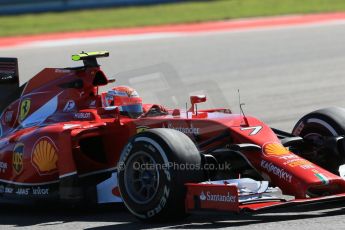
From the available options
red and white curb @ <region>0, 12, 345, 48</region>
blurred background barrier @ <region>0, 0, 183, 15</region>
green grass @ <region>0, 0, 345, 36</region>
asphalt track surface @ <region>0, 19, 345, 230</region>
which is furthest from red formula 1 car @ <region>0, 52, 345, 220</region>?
blurred background barrier @ <region>0, 0, 183, 15</region>

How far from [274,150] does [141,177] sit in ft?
3.55

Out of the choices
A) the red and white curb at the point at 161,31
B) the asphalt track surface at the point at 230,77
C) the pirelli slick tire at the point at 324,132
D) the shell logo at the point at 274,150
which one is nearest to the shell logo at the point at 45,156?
the asphalt track surface at the point at 230,77

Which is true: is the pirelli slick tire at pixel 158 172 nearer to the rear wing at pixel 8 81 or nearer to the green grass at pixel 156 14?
the rear wing at pixel 8 81

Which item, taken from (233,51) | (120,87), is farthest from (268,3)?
(120,87)

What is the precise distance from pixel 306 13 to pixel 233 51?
7.59m

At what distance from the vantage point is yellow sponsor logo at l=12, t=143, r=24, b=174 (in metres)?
8.06

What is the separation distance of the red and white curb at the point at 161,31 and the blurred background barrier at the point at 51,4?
5130 millimetres

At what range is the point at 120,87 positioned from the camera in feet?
27.6

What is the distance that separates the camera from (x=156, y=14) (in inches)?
1150

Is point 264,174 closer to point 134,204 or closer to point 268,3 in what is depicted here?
point 134,204

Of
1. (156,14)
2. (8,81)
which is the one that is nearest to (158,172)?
(8,81)

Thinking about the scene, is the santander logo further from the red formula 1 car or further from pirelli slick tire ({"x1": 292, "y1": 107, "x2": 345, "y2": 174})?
pirelli slick tire ({"x1": 292, "y1": 107, "x2": 345, "y2": 174})

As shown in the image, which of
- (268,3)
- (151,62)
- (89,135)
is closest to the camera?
(89,135)

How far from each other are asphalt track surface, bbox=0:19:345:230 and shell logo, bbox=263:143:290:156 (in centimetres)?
47
